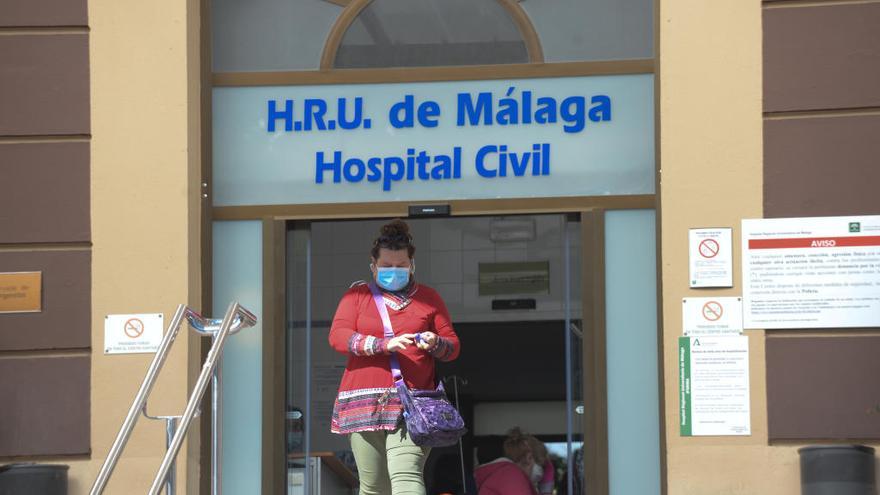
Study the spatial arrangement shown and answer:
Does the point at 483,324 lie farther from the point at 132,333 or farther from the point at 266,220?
the point at 132,333

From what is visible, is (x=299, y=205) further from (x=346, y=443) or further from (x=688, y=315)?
(x=346, y=443)

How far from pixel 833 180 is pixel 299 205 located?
2.87 metres

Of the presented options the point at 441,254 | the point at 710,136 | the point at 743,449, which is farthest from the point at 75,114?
the point at 441,254

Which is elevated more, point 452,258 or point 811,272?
point 452,258

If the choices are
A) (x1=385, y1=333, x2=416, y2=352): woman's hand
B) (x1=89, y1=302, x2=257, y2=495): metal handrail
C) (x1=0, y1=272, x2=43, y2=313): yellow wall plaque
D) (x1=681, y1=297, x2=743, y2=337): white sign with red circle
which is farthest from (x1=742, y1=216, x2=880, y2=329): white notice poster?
(x1=0, y1=272, x2=43, y2=313): yellow wall plaque

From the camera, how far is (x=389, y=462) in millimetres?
7352

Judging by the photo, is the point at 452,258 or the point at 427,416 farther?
the point at 452,258

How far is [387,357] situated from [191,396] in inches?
49.4

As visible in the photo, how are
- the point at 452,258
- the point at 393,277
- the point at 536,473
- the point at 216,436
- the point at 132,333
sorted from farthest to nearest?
the point at 452,258 < the point at 536,473 < the point at 132,333 < the point at 393,277 < the point at 216,436

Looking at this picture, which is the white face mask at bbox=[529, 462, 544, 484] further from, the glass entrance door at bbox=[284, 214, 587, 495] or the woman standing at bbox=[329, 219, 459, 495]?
the woman standing at bbox=[329, 219, 459, 495]

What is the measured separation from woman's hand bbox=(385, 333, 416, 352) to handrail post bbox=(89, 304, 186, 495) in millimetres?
1038

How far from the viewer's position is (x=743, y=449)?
8.10 m

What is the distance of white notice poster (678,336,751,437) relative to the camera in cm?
814

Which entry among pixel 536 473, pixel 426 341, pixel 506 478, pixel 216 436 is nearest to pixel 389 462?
pixel 426 341
